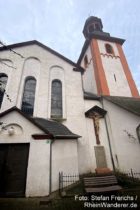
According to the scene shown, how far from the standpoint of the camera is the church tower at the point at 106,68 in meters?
15.2

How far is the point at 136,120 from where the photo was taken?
30.9 feet

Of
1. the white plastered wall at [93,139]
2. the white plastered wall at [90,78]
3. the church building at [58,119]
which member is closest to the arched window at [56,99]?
the church building at [58,119]

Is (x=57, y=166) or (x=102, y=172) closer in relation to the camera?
(x=57, y=166)

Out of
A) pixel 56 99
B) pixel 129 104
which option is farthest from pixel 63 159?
pixel 129 104

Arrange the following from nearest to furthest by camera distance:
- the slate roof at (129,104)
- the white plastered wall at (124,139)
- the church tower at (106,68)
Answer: the white plastered wall at (124,139)
the slate roof at (129,104)
the church tower at (106,68)

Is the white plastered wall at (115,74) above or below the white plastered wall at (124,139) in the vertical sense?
above

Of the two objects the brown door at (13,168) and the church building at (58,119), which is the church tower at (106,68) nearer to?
the church building at (58,119)

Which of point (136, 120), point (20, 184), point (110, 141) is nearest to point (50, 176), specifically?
point (20, 184)

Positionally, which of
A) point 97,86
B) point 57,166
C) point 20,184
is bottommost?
point 20,184

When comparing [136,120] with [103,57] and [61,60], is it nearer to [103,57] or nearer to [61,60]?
[61,60]

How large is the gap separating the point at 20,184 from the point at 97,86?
11.1 metres

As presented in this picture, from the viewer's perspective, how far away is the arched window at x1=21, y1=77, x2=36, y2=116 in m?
10.9

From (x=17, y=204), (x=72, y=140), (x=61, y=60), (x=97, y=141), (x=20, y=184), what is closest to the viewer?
(x=17, y=204)

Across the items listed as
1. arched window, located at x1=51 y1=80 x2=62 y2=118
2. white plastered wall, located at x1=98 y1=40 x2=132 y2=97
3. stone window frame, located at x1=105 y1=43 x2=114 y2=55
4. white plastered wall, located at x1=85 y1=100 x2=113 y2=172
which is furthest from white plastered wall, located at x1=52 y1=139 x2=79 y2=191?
stone window frame, located at x1=105 y1=43 x2=114 y2=55
